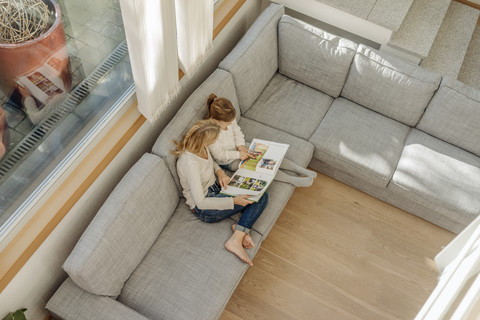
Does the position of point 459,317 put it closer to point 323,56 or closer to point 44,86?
point 44,86

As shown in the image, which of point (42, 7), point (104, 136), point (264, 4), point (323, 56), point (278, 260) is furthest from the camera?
point (264, 4)

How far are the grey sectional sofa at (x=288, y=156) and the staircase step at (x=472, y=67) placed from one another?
80 centimetres

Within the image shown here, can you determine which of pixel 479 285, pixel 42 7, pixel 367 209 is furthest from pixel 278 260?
pixel 42 7

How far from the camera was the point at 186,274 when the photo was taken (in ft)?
7.97

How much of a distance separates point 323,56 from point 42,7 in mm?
1706

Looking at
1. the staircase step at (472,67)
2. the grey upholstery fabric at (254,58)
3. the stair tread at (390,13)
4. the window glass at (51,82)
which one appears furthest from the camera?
the staircase step at (472,67)

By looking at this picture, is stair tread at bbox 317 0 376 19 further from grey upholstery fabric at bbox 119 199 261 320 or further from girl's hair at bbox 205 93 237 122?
grey upholstery fabric at bbox 119 199 261 320

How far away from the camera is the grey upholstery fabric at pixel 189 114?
252cm

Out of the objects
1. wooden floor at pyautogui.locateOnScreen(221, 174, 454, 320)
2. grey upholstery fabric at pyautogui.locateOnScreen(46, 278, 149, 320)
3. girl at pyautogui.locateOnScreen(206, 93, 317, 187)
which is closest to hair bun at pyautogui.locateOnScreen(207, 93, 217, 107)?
girl at pyautogui.locateOnScreen(206, 93, 317, 187)

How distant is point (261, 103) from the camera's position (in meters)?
3.17

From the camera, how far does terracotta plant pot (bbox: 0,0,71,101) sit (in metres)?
2.07

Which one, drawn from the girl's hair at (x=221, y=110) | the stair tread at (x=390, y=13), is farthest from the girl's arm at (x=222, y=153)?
the stair tread at (x=390, y=13)

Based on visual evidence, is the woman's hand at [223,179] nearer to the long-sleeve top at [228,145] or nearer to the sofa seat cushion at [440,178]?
the long-sleeve top at [228,145]

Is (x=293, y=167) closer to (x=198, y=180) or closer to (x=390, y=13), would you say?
(x=198, y=180)
